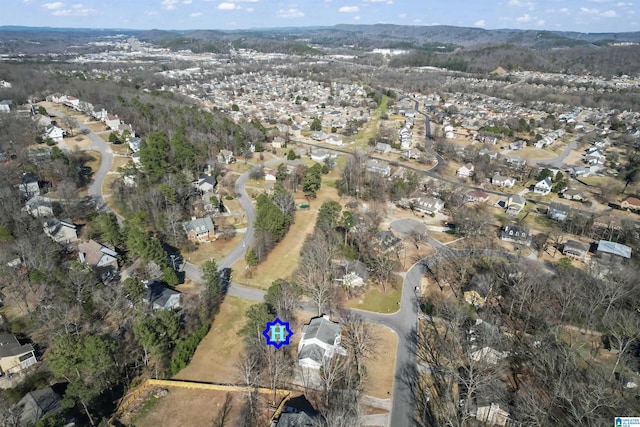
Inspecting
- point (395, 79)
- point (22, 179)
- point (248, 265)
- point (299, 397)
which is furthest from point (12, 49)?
point (299, 397)

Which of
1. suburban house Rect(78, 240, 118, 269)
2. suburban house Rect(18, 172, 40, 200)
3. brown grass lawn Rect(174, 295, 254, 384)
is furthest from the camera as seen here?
suburban house Rect(18, 172, 40, 200)

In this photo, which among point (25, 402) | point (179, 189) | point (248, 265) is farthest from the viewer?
point (179, 189)

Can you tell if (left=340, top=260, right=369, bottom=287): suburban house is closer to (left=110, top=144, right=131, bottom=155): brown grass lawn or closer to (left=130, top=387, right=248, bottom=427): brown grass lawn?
(left=130, top=387, right=248, bottom=427): brown grass lawn

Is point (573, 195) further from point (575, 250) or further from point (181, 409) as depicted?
point (181, 409)

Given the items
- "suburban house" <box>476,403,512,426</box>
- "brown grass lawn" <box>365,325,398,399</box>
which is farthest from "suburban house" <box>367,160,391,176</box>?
"suburban house" <box>476,403,512,426</box>

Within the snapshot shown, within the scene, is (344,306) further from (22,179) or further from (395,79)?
(395,79)
